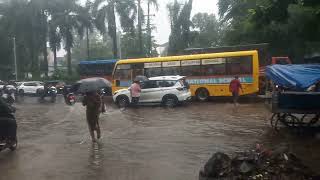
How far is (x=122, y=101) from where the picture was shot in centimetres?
2508

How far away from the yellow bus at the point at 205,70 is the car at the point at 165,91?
2.40 metres

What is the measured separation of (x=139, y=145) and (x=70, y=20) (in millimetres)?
45490

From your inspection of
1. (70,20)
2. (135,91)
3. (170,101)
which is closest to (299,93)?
(135,91)

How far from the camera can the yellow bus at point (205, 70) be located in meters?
24.9

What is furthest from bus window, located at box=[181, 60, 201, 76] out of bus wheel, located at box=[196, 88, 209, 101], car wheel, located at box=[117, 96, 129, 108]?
car wheel, located at box=[117, 96, 129, 108]

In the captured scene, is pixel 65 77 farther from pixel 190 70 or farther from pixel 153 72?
pixel 190 70

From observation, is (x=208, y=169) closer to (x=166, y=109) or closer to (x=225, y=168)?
(x=225, y=168)

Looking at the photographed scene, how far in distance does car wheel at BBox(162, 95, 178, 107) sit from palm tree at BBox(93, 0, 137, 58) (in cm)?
2743

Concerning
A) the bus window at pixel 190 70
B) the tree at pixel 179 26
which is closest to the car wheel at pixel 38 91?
the bus window at pixel 190 70

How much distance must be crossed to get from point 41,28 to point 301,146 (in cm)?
4985

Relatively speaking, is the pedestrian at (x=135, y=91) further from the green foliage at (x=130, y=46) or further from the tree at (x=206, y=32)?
the green foliage at (x=130, y=46)

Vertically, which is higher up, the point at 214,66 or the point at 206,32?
the point at 206,32

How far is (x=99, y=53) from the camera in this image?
257ft

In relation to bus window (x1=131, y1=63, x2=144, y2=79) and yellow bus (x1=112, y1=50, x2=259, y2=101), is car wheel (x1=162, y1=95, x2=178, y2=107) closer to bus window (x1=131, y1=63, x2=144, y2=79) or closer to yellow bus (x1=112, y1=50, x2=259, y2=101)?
yellow bus (x1=112, y1=50, x2=259, y2=101)
